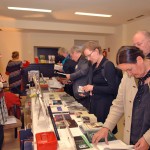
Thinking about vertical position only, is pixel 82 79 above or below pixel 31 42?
below

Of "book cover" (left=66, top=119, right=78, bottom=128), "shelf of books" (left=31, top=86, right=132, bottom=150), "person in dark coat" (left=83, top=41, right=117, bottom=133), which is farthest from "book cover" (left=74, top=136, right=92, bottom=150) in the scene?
"person in dark coat" (left=83, top=41, right=117, bottom=133)

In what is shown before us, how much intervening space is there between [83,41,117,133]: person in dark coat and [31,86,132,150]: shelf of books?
22cm

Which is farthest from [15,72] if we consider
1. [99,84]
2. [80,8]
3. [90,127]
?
[90,127]

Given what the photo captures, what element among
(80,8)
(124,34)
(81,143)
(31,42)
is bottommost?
(81,143)

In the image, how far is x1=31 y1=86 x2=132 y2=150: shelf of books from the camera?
126cm

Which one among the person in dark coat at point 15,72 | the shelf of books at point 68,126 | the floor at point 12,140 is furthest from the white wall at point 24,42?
the shelf of books at point 68,126

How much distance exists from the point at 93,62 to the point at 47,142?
1.24 meters

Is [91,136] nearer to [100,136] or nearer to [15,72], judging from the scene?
[100,136]

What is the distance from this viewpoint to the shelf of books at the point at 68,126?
1.26 metres

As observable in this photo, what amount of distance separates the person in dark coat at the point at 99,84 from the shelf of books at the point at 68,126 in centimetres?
22

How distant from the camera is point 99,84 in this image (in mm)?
2107

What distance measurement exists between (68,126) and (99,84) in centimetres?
71

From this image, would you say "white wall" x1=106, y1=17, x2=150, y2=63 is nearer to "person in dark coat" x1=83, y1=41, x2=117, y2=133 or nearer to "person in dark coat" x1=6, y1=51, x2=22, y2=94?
"person in dark coat" x1=6, y1=51, x2=22, y2=94

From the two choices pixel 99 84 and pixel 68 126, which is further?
pixel 99 84
